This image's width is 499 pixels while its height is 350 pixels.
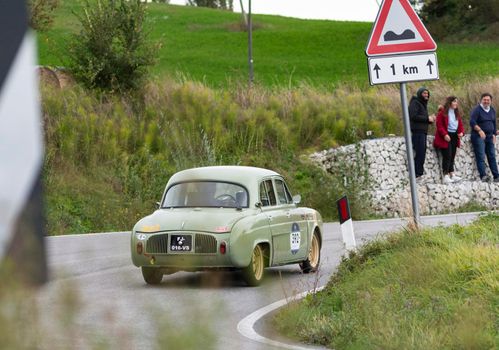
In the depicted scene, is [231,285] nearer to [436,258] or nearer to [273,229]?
[273,229]

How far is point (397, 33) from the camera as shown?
12758 mm

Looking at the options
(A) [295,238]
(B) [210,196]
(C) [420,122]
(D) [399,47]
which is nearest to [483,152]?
(C) [420,122]

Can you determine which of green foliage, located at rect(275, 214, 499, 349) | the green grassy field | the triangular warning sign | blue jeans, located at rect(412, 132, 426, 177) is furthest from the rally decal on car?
the green grassy field

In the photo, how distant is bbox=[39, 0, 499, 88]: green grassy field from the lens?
57169 millimetres

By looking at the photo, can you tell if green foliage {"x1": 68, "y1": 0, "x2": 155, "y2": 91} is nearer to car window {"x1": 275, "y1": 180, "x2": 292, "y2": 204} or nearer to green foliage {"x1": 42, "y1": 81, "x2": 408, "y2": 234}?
green foliage {"x1": 42, "y1": 81, "x2": 408, "y2": 234}

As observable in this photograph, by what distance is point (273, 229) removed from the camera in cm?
1553

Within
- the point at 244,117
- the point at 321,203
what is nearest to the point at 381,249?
the point at 321,203

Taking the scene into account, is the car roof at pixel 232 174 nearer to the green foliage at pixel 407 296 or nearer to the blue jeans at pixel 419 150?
the green foliage at pixel 407 296

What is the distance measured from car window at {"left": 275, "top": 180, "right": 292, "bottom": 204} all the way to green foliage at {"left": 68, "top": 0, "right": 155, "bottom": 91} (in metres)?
14.5

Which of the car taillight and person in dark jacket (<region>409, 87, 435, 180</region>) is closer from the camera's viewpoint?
the car taillight

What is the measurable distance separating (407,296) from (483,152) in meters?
20.8

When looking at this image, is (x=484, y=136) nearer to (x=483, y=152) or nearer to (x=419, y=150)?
(x=483, y=152)

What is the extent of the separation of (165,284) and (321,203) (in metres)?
13.1

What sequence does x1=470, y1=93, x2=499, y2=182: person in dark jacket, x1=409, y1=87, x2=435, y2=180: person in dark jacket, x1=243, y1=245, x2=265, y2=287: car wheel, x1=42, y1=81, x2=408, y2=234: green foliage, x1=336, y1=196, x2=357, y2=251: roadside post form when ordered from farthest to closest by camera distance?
x1=470, y1=93, x2=499, y2=182: person in dark jacket < x1=409, y1=87, x2=435, y2=180: person in dark jacket < x1=42, y1=81, x2=408, y2=234: green foliage < x1=243, y1=245, x2=265, y2=287: car wheel < x1=336, y1=196, x2=357, y2=251: roadside post
